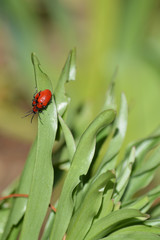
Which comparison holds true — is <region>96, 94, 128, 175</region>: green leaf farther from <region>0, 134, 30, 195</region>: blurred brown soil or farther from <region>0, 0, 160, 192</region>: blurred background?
<region>0, 134, 30, 195</region>: blurred brown soil

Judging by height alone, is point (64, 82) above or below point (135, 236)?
above

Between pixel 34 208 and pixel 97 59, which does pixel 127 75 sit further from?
pixel 34 208

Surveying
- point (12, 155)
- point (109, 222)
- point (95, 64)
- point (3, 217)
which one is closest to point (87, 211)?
point (109, 222)

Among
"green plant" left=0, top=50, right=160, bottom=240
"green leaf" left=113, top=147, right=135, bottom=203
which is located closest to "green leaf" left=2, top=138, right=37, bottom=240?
"green plant" left=0, top=50, right=160, bottom=240

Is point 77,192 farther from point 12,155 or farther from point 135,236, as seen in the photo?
point 12,155

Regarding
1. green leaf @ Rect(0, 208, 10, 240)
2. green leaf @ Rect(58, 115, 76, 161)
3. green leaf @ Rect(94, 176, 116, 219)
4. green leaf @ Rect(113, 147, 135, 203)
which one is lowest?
green leaf @ Rect(0, 208, 10, 240)

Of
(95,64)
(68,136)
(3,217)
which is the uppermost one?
(95,64)

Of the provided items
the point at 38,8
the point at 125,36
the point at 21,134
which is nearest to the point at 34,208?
the point at 125,36
